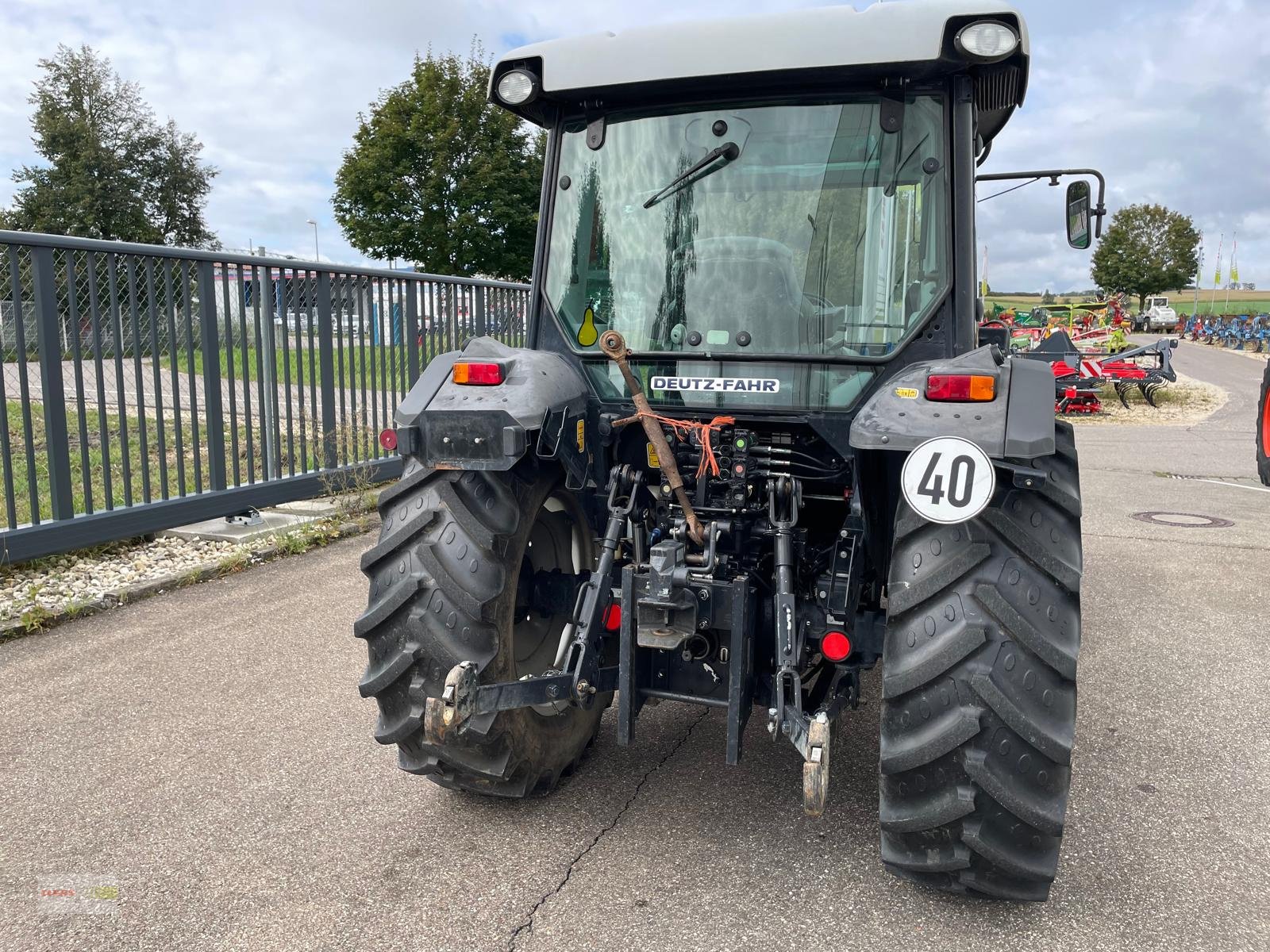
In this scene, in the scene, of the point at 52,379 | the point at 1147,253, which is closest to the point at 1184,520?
the point at 52,379

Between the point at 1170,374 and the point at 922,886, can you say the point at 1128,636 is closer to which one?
the point at 922,886

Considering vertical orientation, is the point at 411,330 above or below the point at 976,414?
above

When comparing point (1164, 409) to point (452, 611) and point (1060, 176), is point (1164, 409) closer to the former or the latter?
point (1060, 176)

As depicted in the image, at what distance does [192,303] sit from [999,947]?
19.7ft

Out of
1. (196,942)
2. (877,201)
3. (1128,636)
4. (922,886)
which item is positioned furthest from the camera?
(1128,636)

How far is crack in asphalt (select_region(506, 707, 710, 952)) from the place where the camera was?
99.9 inches

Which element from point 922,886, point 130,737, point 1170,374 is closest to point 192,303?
point 130,737

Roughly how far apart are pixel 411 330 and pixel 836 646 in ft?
22.3

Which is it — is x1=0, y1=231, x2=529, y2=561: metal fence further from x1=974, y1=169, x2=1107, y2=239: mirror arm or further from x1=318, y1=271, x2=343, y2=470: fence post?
x1=974, y1=169, x2=1107, y2=239: mirror arm

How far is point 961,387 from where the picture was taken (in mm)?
2562

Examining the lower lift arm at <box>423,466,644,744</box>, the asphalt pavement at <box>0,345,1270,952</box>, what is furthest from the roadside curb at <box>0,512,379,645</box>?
the lower lift arm at <box>423,466,644,744</box>

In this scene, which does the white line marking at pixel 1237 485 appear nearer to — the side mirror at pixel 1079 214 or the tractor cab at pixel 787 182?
the side mirror at pixel 1079 214

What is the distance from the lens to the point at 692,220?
3133 mm

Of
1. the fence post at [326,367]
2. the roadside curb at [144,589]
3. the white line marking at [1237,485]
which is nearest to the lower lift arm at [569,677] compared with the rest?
the roadside curb at [144,589]
